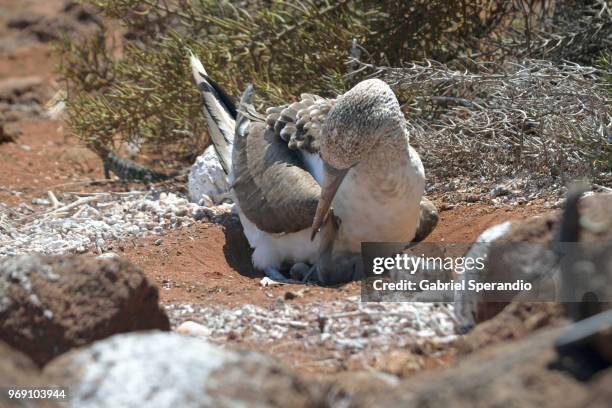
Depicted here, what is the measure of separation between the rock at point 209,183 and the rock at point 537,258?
10.1 ft

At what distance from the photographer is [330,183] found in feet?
17.9

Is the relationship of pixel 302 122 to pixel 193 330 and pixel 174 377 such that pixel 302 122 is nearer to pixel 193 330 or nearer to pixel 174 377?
pixel 193 330

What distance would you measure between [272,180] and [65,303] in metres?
2.28

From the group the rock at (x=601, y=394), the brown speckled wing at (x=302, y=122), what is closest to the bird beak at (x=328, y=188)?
the brown speckled wing at (x=302, y=122)

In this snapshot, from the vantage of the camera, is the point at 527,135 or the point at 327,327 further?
the point at 527,135

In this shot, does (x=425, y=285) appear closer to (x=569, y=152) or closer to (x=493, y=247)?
(x=493, y=247)

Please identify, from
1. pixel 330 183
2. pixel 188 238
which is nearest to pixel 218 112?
pixel 188 238

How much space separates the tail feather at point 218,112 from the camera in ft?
23.0

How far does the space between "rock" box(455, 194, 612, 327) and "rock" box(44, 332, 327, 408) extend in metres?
1.20

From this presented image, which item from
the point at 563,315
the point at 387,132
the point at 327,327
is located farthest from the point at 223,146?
the point at 563,315

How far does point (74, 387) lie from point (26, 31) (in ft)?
35.6

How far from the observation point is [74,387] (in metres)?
2.90

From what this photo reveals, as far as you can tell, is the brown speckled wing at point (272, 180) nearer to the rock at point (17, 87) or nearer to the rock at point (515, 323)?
the rock at point (515, 323)

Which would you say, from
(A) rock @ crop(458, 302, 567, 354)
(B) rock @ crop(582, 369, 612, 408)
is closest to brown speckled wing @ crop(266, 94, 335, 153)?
(A) rock @ crop(458, 302, 567, 354)
